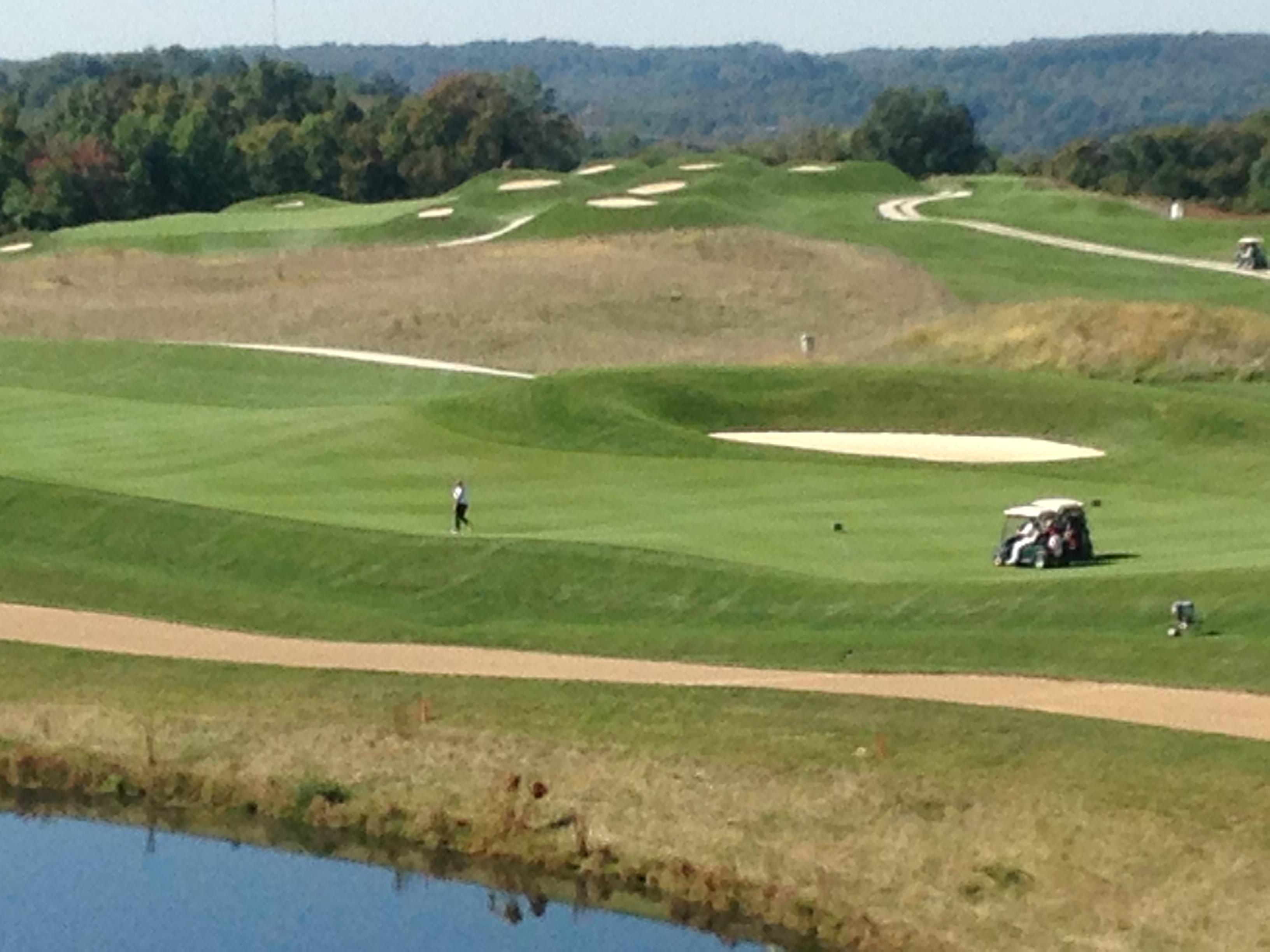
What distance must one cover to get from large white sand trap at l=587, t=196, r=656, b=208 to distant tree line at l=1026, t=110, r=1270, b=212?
2537 inches

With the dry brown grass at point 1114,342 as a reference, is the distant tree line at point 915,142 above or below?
below

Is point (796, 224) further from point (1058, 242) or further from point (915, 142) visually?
point (915, 142)

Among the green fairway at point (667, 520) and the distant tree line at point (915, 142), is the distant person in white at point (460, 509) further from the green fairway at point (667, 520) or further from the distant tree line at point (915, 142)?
the distant tree line at point (915, 142)

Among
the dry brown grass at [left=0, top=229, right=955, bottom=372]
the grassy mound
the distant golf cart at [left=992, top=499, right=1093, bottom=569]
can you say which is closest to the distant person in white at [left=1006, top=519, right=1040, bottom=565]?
the distant golf cart at [left=992, top=499, right=1093, bottom=569]

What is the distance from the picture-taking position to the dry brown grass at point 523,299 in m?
69.8

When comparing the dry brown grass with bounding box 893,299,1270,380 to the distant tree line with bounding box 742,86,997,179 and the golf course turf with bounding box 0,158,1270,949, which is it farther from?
the distant tree line with bounding box 742,86,997,179

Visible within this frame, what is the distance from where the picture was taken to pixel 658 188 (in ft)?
371

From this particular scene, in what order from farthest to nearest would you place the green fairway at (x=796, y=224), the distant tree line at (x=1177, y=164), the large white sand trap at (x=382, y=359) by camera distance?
the distant tree line at (x=1177, y=164)
the green fairway at (x=796, y=224)
the large white sand trap at (x=382, y=359)

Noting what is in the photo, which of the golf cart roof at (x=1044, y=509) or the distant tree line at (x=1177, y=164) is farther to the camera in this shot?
the distant tree line at (x=1177, y=164)

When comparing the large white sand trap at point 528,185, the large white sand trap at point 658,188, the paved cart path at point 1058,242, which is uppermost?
the large white sand trap at point 658,188

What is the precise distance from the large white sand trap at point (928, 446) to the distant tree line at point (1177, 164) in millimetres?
120034

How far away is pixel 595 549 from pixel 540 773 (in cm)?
783

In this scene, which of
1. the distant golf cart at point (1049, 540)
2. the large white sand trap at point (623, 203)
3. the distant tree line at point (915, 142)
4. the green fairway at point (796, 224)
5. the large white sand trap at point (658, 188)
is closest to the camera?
the distant golf cart at point (1049, 540)

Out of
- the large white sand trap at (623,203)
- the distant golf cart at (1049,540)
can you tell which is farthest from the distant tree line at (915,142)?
the distant golf cart at (1049,540)
